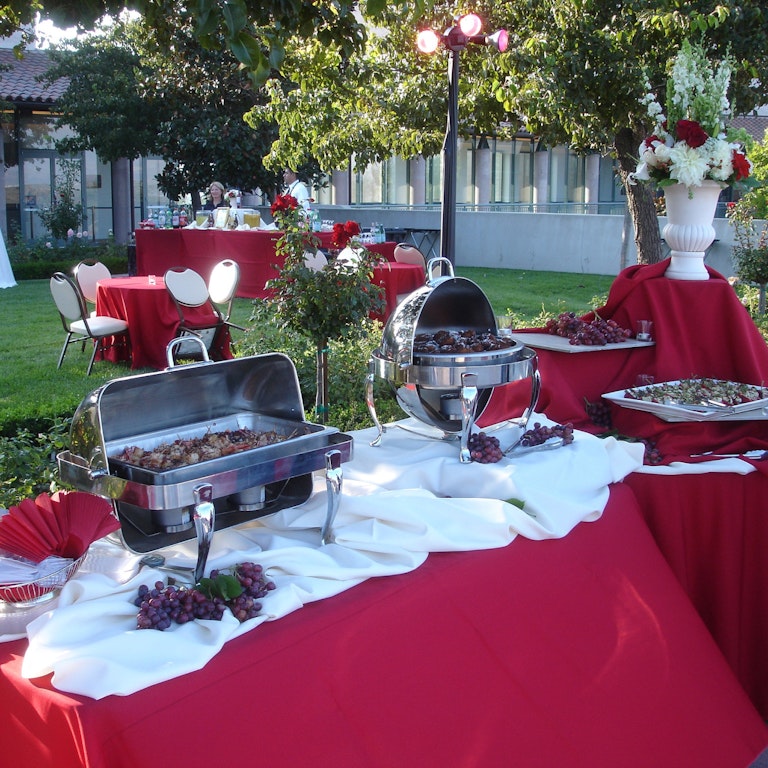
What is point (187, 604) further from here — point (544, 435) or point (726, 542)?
point (726, 542)

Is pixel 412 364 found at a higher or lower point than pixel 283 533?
higher

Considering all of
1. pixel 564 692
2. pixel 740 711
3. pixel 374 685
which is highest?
pixel 374 685

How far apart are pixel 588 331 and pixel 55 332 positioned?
722 cm

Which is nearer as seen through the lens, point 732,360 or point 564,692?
point 564,692

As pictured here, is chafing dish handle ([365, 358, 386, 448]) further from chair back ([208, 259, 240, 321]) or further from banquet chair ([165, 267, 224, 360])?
chair back ([208, 259, 240, 321])

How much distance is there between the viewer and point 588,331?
328 cm

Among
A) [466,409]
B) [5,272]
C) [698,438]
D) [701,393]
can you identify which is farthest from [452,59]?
[5,272]

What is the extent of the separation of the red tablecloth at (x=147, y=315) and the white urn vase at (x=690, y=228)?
4608mm

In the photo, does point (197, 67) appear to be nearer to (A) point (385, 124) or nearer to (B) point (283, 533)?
(A) point (385, 124)

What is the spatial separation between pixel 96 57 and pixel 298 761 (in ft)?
53.4

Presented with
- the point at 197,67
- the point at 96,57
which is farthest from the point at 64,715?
the point at 96,57

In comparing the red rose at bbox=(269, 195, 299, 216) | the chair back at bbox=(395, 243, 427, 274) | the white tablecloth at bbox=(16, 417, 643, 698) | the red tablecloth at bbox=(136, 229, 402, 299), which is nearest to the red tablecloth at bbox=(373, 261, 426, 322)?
the chair back at bbox=(395, 243, 427, 274)

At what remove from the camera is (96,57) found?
15.8m

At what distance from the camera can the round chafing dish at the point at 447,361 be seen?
8.25 ft
